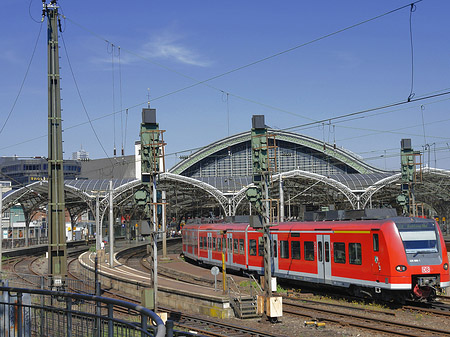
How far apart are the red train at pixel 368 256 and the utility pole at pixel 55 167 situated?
979cm

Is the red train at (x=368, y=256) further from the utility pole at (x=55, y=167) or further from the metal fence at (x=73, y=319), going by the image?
the metal fence at (x=73, y=319)

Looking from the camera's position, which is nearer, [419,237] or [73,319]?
[73,319]

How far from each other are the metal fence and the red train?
13201mm

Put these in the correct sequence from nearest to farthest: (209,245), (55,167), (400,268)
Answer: (400,268) < (55,167) < (209,245)

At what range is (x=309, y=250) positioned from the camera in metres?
24.3

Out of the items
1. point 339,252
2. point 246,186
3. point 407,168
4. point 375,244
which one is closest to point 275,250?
point 339,252

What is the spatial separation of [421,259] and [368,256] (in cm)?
182

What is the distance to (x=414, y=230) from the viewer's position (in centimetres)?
2073

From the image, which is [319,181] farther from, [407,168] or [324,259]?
[324,259]

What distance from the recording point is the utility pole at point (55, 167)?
21516mm

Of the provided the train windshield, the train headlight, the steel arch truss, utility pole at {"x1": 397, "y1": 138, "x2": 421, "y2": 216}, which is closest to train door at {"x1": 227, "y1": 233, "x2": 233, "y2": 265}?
the train windshield

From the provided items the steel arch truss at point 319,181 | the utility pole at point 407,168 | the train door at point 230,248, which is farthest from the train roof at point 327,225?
the steel arch truss at point 319,181

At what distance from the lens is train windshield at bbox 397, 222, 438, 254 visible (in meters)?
20.4

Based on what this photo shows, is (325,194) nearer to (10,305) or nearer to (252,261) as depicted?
(252,261)
